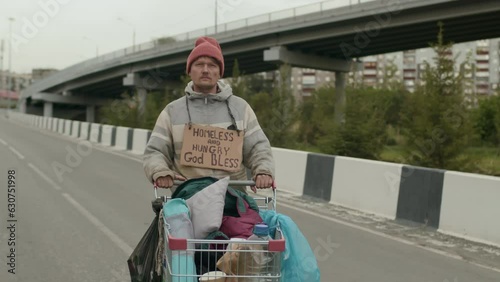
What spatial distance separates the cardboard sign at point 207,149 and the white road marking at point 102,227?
3277 mm

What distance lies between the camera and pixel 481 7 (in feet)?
102

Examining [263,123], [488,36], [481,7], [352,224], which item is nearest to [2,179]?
[352,224]

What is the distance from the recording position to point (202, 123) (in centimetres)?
368

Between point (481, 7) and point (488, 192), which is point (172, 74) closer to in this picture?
point (481, 7)

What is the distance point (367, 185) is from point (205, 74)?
6.43m

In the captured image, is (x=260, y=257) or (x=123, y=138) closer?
(x=260, y=257)

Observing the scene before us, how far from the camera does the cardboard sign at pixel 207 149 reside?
3.61m

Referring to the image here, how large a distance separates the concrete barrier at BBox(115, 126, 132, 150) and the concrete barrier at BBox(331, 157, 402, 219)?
14.7 metres

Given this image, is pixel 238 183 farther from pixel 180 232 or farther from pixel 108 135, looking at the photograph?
pixel 108 135

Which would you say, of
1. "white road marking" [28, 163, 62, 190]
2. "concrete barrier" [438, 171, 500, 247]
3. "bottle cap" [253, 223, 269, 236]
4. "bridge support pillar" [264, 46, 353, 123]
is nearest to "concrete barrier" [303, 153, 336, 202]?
"concrete barrier" [438, 171, 500, 247]

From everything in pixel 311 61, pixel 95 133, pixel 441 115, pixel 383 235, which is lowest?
pixel 383 235

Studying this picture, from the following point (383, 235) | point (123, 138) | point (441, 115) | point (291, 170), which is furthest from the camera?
point (123, 138)

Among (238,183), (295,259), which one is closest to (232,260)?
(295,259)

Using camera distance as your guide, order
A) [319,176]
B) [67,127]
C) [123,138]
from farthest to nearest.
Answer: [67,127], [123,138], [319,176]
